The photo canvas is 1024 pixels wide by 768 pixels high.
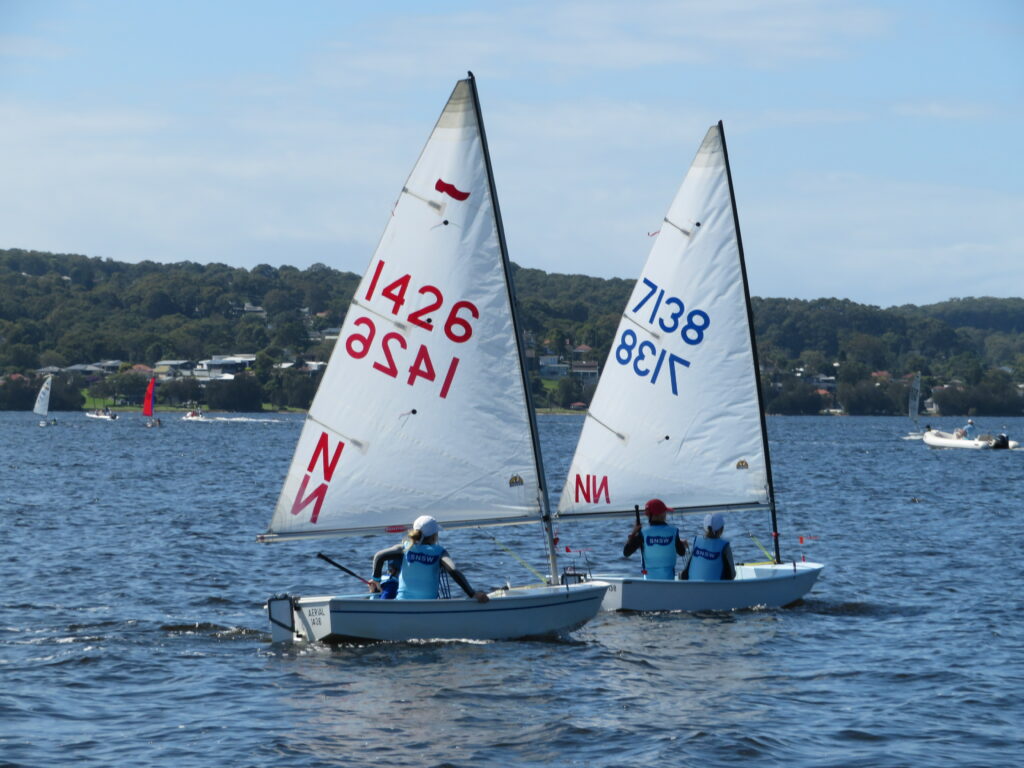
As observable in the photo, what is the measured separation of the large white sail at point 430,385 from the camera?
60.4 ft

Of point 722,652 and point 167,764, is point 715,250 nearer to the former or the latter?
point 722,652

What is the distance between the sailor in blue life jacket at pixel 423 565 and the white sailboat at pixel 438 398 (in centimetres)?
73

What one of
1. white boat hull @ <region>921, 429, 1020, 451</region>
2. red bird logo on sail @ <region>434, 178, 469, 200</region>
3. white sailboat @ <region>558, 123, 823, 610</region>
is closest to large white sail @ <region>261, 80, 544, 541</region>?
red bird logo on sail @ <region>434, 178, 469, 200</region>

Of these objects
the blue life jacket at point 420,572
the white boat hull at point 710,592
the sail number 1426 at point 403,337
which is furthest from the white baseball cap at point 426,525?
the white boat hull at point 710,592

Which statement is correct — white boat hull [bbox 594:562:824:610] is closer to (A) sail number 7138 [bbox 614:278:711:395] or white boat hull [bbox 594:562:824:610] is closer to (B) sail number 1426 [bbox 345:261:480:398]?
(A) sail number 7138 [bbox 614:278:711:395]

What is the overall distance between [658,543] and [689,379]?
381cm

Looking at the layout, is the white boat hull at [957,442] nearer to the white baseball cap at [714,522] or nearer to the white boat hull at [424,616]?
the white baseball cap at [714,522]

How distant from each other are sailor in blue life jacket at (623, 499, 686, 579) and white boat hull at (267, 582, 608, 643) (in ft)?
7.71

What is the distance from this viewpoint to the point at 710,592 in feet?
69.8

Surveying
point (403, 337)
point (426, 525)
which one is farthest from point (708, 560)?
point (403, 337)

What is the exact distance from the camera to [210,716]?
49.2 ft

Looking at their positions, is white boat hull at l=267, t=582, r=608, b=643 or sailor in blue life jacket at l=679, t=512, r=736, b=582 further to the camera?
sailor in blue life jacket at l=679, t=512, r=736, b=582

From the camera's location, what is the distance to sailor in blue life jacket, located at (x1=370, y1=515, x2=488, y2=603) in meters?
17.5

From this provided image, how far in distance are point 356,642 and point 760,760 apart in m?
6.08
